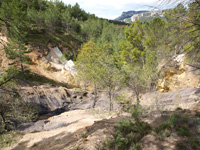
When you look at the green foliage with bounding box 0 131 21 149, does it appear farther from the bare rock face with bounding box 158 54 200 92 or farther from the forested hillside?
the bare rock face with bounding box 158 54 200 92

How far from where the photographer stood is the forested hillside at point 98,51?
3.99m

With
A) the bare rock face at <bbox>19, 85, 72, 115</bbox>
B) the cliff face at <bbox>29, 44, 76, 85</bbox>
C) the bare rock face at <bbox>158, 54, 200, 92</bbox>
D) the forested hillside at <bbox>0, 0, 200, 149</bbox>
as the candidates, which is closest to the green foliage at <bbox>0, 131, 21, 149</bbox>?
the forested hillside at <bbox>0, 0, 200, 149</bbox>

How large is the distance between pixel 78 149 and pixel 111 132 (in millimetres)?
1458

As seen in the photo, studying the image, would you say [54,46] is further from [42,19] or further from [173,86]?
[173,86]

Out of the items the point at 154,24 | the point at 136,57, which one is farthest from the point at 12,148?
the point at 154,24

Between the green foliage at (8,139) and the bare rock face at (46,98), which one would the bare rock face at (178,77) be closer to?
the bare rock face at (46,98)

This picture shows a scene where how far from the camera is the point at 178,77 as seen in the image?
16.8m

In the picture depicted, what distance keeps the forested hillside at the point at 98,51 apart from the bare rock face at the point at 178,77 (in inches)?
95.9

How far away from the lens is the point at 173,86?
17.2 m

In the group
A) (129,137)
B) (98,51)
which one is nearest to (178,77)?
(98,51)

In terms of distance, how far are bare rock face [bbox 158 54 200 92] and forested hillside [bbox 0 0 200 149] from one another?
2.43m

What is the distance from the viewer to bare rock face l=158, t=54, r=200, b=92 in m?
15.5

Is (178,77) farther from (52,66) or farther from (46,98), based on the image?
(52,66)

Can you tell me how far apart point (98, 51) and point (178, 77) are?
1386 cm
